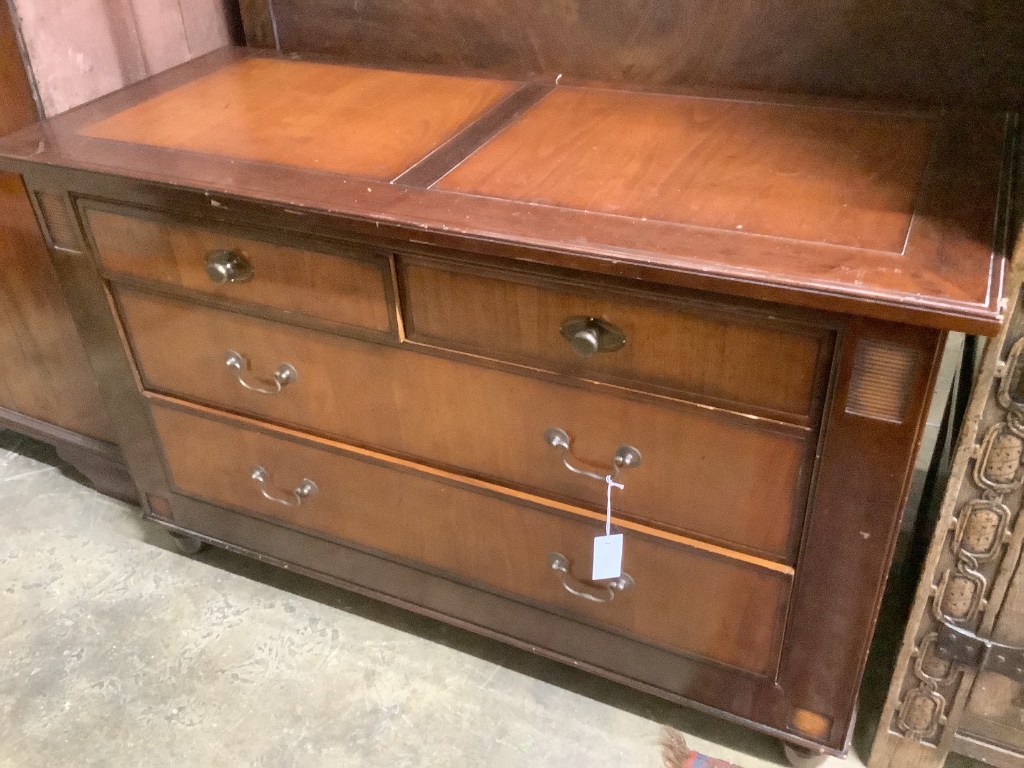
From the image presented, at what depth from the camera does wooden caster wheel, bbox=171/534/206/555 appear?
154 cm

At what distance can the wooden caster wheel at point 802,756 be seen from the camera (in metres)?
1.15

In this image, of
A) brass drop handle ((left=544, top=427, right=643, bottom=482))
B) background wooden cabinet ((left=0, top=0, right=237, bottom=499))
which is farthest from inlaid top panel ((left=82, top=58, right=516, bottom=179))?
brass drop handle ((left=544, top=427, right=643, bottom=482))

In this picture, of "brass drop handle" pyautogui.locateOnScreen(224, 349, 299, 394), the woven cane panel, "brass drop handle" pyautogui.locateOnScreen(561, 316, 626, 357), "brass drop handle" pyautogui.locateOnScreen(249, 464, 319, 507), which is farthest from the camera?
"brass drop handle" pyautogui.locateOnScreen(249, 464, 319, 507)

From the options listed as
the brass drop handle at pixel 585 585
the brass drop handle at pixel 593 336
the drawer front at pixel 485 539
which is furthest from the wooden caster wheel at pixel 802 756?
the brass drop handle at pixel 593 336

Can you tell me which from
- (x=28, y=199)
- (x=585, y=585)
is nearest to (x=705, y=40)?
(x=585, y=585)

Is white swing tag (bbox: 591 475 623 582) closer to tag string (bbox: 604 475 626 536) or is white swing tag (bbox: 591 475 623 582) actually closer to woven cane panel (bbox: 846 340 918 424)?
tag string (bbox: 604 475 626 536)

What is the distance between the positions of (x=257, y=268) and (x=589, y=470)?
0.47m

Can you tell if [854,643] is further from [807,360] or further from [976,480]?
[807,360]

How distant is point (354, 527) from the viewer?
128 centimetres

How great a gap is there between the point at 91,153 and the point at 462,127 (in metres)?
0.47

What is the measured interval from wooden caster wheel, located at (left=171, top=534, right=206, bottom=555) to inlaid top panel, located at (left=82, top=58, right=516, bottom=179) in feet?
2.34

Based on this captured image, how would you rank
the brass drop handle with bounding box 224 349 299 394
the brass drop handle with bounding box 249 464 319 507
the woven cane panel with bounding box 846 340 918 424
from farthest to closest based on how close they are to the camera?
the brass drop handle with bounding box 249 464 319 507, the brass drop handle with bounding box 224 349 299 394, the woven cane panel with bounding box 846 340 918 424

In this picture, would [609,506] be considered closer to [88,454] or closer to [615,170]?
[615,170]

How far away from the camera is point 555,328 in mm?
925
